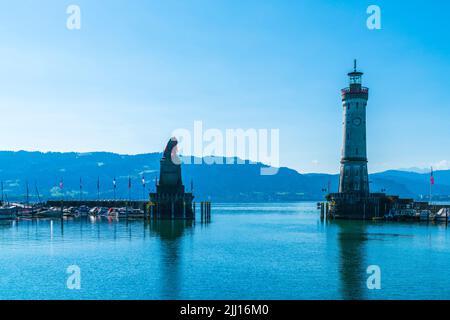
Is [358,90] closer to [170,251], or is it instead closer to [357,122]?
[357,122]

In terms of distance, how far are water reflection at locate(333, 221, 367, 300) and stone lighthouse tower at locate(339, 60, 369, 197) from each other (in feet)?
56.0

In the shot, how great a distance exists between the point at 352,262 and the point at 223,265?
1489 cm

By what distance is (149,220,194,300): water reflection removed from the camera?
42831mm

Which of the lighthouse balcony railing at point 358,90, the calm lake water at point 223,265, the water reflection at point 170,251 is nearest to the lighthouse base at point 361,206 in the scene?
the lighthouse balcony railing at point 358,90

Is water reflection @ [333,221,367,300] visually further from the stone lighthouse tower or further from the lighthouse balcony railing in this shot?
the lighthouse balcony railing

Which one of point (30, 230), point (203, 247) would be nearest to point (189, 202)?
point (30, 230)

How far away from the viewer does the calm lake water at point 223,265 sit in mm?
41469

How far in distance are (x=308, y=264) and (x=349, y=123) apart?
6292 cm

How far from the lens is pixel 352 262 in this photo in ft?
187

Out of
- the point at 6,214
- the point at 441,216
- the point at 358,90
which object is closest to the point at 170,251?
the point at 358,90

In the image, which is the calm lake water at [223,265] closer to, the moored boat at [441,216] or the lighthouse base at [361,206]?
the lighthouse base at [361,206]

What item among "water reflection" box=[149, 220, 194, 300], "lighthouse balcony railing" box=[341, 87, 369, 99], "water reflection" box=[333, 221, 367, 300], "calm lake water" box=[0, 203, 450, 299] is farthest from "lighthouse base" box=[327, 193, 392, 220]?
"water reflection" box=[149, 220, 194, 300]

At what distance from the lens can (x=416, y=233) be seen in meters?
93.1
